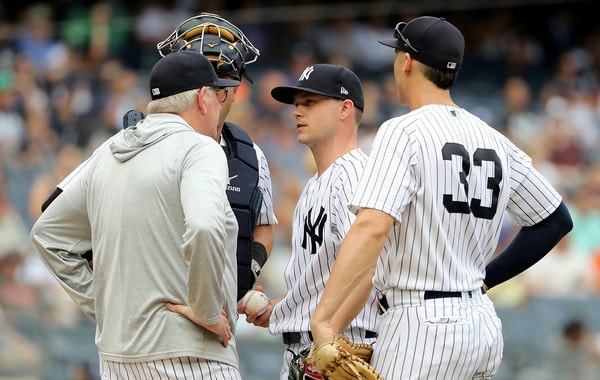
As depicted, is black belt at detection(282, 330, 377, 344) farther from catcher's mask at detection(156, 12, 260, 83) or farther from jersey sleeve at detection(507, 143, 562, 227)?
catcher's mask at detection(156, 12, 260, 83)

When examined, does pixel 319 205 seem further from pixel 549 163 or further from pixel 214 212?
pixel 549 163

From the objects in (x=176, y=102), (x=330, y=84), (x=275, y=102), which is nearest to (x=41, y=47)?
(x=275, y=102)

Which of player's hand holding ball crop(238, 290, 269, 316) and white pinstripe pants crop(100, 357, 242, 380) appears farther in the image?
player's hand holding ball crop(238, 290, 269, 316)

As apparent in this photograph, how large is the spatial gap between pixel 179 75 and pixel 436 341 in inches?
53.9

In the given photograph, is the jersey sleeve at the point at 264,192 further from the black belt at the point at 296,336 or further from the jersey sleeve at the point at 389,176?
the jersey sleeve at the point at 389,176

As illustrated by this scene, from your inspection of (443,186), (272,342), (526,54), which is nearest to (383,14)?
(526,54)

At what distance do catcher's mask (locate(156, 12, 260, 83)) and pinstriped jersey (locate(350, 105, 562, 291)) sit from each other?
1.13 metres

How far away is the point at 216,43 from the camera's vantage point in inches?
195

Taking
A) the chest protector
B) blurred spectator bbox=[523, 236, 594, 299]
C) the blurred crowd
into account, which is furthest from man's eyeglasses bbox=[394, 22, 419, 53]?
blurred spectator bbox=[523, 236, 594, 299]

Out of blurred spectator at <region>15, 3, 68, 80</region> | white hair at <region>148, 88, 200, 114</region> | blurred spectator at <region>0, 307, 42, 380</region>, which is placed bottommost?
blurred spectator at <region>0, 307, 42, 380</region>

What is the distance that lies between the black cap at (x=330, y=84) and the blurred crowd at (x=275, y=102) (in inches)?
176

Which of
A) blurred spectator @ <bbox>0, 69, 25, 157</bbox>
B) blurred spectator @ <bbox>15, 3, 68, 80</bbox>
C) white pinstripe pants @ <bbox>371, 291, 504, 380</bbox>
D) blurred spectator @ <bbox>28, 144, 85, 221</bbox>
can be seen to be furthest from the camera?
blurred spectator @ <bbox>15, 3, 68, 80</bbox>

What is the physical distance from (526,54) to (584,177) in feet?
12.2

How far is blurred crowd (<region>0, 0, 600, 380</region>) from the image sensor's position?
9500 mm
